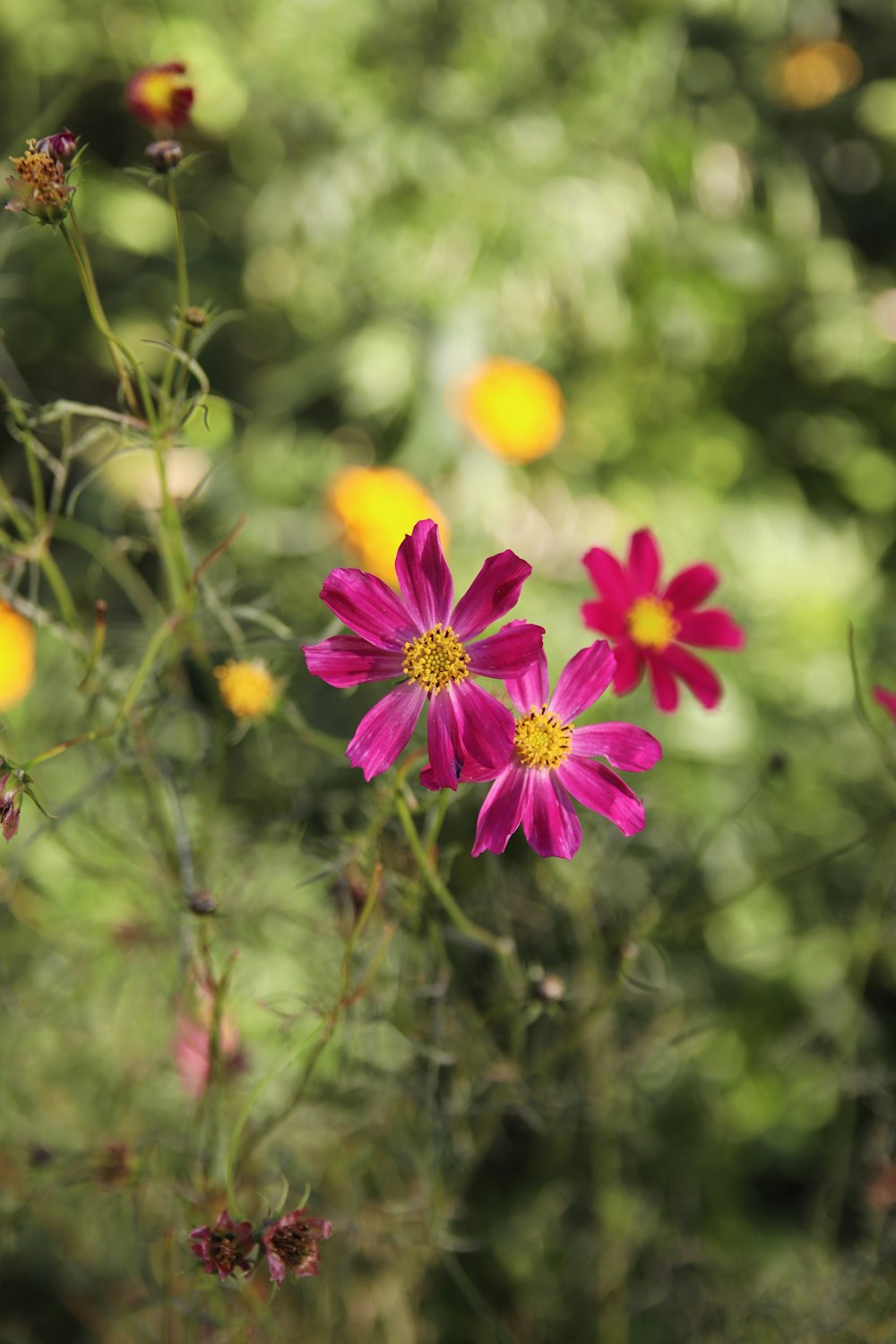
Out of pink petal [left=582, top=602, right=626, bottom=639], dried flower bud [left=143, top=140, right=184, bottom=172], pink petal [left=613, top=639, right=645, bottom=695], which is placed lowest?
pink petal [left=613, top=639, right=645, bottom=695]

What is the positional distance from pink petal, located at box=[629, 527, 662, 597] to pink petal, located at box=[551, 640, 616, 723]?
4.7 inches

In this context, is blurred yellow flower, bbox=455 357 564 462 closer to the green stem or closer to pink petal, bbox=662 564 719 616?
pink petal, bbox=662 564 719 616

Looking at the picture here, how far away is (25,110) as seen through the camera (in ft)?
5.31

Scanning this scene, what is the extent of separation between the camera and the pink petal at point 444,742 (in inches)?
15.4

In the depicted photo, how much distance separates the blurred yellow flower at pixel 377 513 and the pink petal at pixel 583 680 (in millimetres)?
623

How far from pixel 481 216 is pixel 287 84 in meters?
0.36

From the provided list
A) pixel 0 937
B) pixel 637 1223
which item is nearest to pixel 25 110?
pixel 0 937

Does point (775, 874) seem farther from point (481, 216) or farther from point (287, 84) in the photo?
point (287, 84)

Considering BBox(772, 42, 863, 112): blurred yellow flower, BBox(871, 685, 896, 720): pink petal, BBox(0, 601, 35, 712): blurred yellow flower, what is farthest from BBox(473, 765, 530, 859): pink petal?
BBox(772, 42, 863, 112): blurred yellow flower

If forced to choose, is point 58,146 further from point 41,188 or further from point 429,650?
point 429,650

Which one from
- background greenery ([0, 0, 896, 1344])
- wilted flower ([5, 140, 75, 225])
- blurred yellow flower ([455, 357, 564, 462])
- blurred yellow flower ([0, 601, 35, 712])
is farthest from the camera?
blurred yellow flower ([455, 357, 564, 462])

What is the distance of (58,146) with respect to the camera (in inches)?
16.1

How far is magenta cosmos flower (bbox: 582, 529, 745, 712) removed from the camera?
53 cm

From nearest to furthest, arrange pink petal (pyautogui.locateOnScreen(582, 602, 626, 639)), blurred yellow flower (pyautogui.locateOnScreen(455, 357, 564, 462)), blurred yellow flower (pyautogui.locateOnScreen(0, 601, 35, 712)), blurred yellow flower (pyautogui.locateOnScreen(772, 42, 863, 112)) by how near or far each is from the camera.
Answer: pink petal (pyautogui.locateOnScreen(582, 602, 626, 639)) < blurred yellow flower (pyautogui.locateOnScreen(0, 601, 35, 712)) < blurred yellow flower (pyautogui.locateOnScreen(455, 357, 564, 462)) < blurred yellow flower (pyautogui.locateOnScreen(772, 42, 863, 112))
